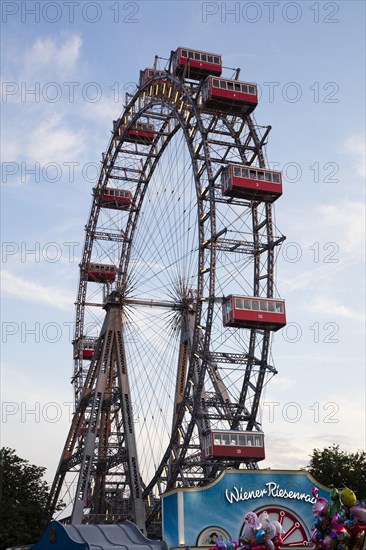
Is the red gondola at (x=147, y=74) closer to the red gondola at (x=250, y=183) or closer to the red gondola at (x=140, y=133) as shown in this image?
the red gondola at (x=140, y=133)

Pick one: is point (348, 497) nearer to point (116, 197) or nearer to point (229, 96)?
point (229, 96)

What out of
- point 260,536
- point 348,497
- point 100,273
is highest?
point 100,273

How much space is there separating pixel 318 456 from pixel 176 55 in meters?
33.8

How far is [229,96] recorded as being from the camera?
A: 45.7 metres

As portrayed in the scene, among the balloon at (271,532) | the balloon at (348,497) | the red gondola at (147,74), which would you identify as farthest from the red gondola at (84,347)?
the balloon at (348,497)

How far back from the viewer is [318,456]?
63000 mm

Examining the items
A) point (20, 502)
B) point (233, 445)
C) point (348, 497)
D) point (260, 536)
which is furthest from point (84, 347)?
point (348, 497)

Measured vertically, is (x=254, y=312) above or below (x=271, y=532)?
above

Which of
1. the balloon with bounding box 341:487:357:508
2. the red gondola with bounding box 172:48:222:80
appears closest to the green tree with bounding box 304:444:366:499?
the red gondola with bounding box 172:48:222:80

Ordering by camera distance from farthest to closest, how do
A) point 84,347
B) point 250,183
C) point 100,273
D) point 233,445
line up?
point 84,347 → point 100,273 → point 250,183 → point 233,445

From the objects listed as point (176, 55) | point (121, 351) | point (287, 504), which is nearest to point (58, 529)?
point (287, 504)

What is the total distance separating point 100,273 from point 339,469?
2432 cm

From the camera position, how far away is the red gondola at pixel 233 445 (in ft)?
130

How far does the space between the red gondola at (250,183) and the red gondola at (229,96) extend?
4592 millimetres
